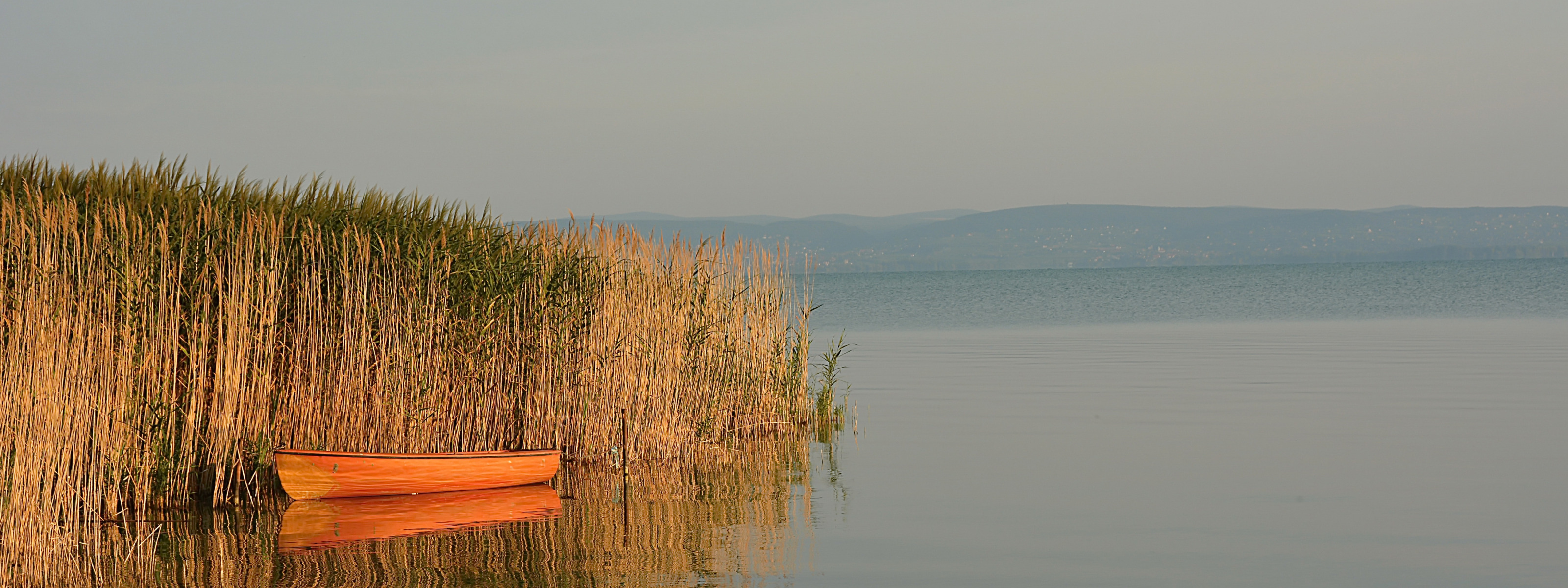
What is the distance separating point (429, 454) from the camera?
394 inches

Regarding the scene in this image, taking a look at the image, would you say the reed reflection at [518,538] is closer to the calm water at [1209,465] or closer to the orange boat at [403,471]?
the orange boat at [403,471]

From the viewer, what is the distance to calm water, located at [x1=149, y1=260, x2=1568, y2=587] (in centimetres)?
774

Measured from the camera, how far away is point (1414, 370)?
19406mm

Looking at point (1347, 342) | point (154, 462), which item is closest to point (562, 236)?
point (154, 462)

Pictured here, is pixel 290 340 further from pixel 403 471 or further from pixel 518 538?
pixel 518 538

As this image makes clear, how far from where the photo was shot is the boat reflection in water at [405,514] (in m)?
8.79

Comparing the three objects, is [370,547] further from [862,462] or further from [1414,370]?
[1414,370]

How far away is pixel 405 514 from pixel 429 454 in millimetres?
588

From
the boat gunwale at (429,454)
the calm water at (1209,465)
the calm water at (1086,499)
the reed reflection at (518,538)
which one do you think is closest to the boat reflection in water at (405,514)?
the reed reflection at (518,538)

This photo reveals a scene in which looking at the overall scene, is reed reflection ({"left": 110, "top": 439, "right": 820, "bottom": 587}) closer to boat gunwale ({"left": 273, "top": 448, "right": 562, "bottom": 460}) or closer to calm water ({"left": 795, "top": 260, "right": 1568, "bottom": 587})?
boat gunwale ({"left": 273, "top": 448, "right": 562, "bottom": 460})

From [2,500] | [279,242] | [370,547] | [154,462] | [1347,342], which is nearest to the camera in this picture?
[2,500]

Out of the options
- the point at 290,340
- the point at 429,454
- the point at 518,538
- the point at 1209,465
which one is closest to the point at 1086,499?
the point at 1209,465

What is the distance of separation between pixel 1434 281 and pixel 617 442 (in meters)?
66.3

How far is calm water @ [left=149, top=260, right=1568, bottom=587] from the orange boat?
13.0 inches
